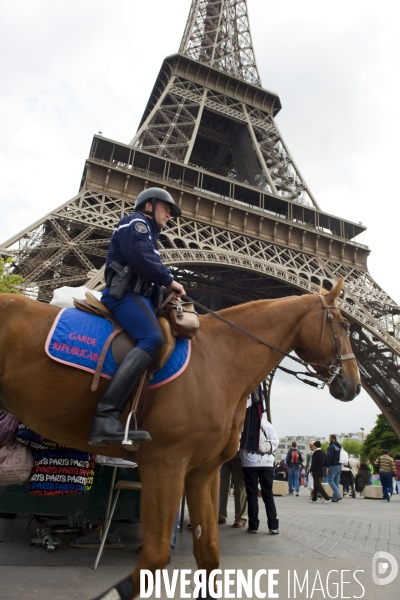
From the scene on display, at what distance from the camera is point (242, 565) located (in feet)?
14.2

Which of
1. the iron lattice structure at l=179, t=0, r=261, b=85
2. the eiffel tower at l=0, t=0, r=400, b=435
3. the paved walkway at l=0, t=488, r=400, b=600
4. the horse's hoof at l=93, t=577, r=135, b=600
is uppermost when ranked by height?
the iron lattice structure at l=179, t=0, r=261, b=85

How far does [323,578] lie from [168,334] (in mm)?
2811

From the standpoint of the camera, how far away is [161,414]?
9.07 ft

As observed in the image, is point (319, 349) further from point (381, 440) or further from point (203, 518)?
point (381, 440)

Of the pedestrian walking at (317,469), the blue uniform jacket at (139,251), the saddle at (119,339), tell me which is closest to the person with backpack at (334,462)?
the pedestrian walking at (317,469)

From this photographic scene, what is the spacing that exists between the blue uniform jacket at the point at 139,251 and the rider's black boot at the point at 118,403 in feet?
1.85

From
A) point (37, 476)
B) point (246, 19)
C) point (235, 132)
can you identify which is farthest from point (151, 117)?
point (37, 476)

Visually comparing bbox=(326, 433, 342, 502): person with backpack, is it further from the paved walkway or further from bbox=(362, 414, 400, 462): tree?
bbox=(362, 414, 400, 462): tree

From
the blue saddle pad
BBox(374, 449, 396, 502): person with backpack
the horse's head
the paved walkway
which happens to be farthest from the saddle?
BBox(374, 449, 396, 502): person with backpack

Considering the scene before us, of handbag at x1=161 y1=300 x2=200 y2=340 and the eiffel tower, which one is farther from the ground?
the eiffel tower

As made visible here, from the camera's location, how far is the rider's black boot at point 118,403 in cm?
255

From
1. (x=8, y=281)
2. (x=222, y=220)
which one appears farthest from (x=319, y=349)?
(x=222, y=220)

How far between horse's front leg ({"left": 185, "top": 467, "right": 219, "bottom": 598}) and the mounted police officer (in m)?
0.73

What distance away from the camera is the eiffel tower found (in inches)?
744
